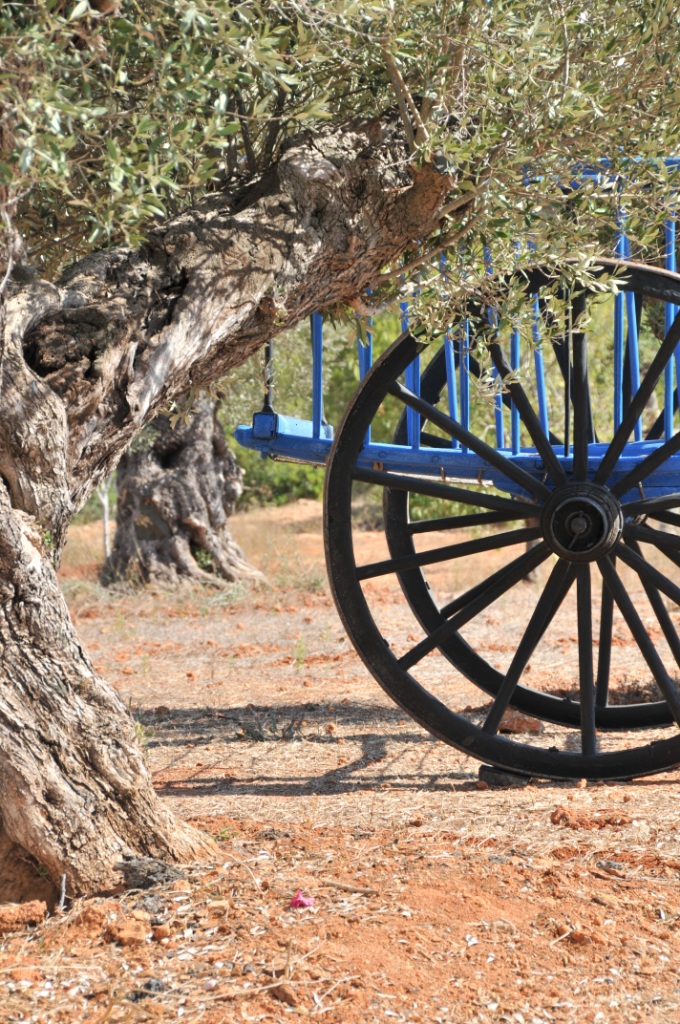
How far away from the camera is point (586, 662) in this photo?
4.35 metres

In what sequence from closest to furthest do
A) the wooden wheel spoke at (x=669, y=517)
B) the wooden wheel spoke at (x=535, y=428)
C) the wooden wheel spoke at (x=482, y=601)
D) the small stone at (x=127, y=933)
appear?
1. the small stone at (x=127, y=933)
2. the wooden wheel spoke at (x=535, y=428)
3. the wooden wheel spoke at (x=482, y=601)
4. the wooden wheel spoke at (x=669, y=517)

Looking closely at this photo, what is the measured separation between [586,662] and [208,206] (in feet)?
7.48

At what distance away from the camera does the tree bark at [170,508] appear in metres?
10.4

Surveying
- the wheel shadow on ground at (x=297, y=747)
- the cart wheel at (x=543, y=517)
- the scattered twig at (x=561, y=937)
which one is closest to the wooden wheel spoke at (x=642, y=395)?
the cart wheel at (x=543, y=517)

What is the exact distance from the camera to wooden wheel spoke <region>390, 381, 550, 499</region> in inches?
177

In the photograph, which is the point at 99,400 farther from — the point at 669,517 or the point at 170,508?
the point at 170,508

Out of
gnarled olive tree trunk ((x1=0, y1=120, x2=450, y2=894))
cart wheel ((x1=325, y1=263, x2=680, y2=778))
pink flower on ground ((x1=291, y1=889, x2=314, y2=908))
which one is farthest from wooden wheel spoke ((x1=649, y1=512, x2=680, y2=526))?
pink flower on ground ((x1=291, y1=889, x2=314, y2=908))

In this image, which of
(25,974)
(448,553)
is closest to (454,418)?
(448,553)

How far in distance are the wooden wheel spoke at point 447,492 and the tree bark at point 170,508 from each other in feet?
19.2

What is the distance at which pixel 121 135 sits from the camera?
3.20 meters

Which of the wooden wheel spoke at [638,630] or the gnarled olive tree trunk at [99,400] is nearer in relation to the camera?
the gnarled olive tree trunk at [99,400]

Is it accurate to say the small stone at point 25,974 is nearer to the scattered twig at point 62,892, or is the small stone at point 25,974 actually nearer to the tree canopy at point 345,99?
the scattered twig at point 62,892

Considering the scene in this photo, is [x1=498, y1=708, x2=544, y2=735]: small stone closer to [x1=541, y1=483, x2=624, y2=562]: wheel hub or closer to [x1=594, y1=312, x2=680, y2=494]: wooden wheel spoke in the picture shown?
[x1=541, y1=483, x2=624, y2=562]: wheel hub

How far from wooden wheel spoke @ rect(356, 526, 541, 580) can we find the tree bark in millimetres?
5904
